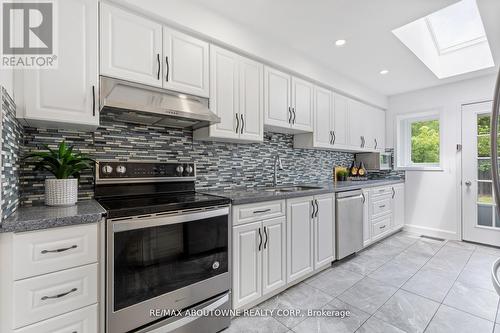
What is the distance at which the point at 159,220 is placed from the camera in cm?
142

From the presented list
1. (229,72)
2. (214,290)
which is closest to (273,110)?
(229,72)

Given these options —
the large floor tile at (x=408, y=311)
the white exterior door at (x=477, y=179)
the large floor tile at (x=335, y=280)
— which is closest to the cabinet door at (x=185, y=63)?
the large floor tile at (x=335, y=280)

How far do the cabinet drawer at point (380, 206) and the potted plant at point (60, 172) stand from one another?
3.40m

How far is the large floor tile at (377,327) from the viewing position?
1.68m

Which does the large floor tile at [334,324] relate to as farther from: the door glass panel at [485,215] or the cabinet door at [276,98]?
the door glass panel at [485,215]

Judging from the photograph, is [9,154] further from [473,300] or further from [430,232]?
[430,232]

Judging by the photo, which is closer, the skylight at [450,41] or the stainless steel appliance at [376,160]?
the skylight at [450,41]

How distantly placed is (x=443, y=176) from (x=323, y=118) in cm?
235

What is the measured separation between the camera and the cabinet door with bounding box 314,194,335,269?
2.46 meters

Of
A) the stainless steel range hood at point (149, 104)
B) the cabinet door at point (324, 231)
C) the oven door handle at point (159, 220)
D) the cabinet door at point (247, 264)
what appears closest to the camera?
the oven door handle at point (159, 220)

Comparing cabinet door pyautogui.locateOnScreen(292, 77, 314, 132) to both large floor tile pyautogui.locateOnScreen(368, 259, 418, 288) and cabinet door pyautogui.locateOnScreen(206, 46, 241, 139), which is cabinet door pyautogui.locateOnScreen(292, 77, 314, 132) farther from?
large floor tile pyautogui.locateOnScreen(368, 259, 418, 288)

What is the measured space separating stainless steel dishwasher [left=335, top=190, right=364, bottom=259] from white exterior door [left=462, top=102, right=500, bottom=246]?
1924 mm

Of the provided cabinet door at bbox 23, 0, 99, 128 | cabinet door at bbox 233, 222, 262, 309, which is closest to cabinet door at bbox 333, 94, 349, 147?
cabinet door at bbox 233, 222, 262, 309

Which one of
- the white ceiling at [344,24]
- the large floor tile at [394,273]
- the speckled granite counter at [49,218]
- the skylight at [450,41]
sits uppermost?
the skylight at [450,41]
